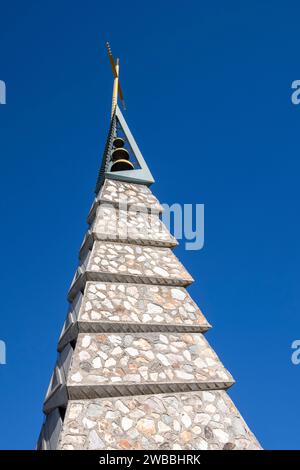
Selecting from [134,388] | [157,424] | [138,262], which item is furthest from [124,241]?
[157,424]

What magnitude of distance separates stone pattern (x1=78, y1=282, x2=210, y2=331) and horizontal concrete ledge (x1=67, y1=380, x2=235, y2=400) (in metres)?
1.05

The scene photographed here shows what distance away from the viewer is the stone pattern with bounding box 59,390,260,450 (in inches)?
162

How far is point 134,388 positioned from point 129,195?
568 centimetres

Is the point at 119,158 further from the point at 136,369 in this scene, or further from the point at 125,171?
the point at 136,369

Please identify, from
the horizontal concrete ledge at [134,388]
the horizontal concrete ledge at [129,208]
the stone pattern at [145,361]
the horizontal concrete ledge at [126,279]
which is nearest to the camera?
the horizontal concrete ledge at [134,388]

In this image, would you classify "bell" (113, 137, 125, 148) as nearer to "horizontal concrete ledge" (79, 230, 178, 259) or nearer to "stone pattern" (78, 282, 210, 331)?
"horizontal concrete ledge" (79, 230, 178, 259)

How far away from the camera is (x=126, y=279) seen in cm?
649

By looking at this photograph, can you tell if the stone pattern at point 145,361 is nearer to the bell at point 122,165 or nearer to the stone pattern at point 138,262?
the stone pattern at point 138,262

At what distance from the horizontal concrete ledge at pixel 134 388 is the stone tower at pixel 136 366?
0.04 ft

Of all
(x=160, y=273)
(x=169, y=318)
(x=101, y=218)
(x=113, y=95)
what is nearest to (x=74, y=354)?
(x=169, y=318)

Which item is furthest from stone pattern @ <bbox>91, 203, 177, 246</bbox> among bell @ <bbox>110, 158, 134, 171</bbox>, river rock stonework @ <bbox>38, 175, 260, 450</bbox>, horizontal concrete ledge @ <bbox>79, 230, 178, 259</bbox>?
bell @ <bbox>110, 158, 134, 171</bbox>

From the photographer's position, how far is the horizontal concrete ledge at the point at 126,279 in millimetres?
6332

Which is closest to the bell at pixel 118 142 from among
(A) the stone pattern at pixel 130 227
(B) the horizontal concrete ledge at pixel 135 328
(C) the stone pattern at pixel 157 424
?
(A) the stone pattern at pixel 130 227
